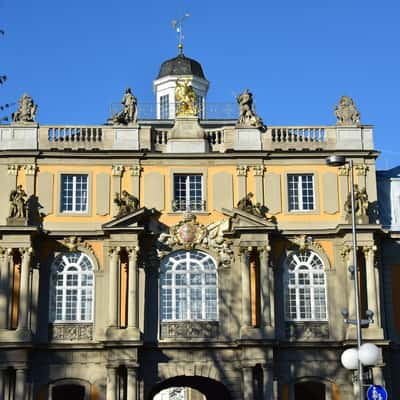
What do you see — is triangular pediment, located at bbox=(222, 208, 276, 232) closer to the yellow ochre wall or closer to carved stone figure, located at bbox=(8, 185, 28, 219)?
the yellow ochre wall

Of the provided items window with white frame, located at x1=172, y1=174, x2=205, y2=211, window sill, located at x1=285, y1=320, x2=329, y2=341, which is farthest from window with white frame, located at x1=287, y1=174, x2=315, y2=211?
window sill, located at x1=285, y1=320, x2=329, y2=341

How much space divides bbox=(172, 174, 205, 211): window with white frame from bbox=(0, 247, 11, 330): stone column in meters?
7.43

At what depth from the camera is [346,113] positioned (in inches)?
1690

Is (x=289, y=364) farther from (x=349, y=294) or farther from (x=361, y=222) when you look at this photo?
(x=361, y=222)

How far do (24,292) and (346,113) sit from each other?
16.4 metres

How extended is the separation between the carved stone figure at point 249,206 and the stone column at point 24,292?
9125 mm

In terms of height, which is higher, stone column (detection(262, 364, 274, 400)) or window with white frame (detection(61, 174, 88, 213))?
window with white frame (detection(61, 174, 88, 213))

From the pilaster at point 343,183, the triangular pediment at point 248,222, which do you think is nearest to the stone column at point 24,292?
the triangular pediment at point 248,222

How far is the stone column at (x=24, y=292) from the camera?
128ft

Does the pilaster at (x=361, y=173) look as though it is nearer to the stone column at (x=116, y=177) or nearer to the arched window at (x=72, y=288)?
the stone column at (x=116, y=177)

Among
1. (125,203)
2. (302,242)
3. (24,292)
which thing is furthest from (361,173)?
(24,292)

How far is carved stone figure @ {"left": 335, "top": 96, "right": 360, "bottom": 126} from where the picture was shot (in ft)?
140

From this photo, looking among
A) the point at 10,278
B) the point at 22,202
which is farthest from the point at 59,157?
the point at 10,278

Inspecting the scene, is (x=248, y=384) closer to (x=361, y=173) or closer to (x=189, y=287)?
(x=189, y=287)
